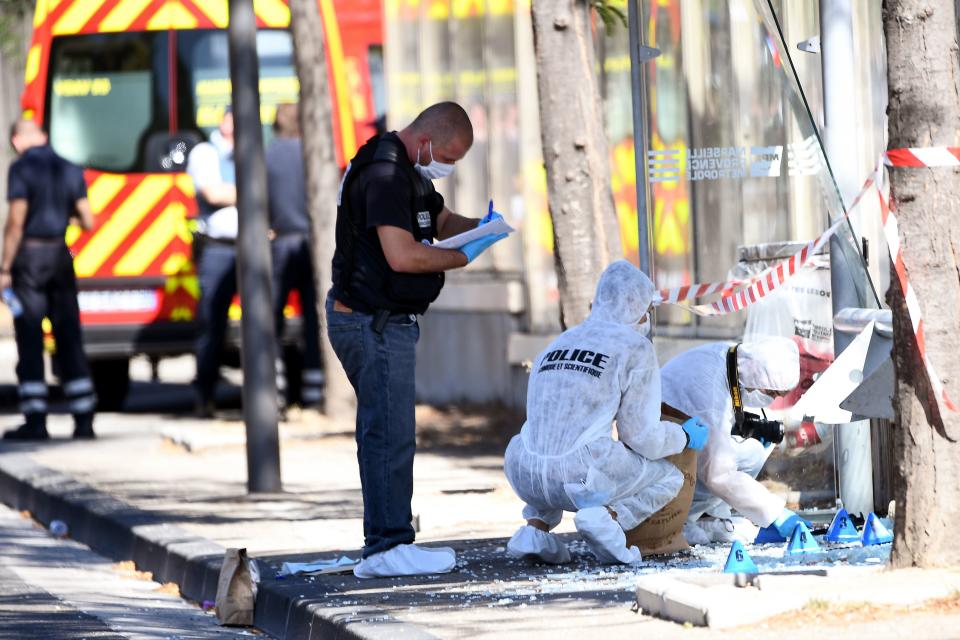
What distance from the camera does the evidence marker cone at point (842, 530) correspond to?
7.27m

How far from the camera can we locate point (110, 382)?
15859 mm

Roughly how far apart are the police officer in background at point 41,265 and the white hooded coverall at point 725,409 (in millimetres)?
6292

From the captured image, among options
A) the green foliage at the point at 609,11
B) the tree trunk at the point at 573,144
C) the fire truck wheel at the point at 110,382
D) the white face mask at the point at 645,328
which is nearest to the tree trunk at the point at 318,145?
the fire truck wheel at the point at 110,382

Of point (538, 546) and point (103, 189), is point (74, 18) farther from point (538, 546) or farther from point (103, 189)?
point (538, 546)

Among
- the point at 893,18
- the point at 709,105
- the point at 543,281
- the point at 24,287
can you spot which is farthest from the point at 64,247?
the point at 893,18

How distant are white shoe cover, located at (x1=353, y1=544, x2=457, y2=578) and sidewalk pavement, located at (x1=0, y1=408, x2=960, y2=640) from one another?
6 cm

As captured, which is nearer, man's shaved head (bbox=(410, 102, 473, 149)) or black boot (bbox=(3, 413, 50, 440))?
man's shaved head (bbox=(410, 102, 473, 149))

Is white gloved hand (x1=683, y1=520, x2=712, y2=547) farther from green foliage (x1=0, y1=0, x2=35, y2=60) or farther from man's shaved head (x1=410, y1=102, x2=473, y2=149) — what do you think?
green foliage (x1=0, y1=0, x2=35, y2=60)

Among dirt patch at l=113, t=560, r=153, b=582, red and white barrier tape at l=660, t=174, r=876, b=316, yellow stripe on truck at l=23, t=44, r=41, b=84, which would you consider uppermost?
yellow stripe on truck at l=23, t=44, r=41, b=84

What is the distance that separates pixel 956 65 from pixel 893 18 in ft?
0.76

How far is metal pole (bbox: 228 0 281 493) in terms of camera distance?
384 inches

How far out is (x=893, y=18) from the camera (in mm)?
5980

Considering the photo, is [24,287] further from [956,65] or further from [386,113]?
[956,65]

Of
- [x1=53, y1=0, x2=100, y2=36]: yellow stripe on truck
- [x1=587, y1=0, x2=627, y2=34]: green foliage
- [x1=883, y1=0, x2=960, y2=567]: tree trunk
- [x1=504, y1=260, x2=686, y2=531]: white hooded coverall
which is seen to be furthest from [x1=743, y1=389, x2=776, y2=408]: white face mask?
[x1=53, y1=0, x2=100, y2=36]: yellow stripe on truck
